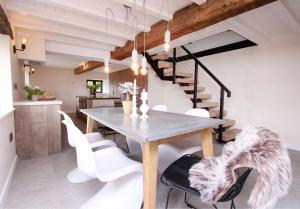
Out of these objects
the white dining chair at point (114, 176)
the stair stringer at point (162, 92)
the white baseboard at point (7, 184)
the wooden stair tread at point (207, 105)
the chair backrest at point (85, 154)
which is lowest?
the white baseboard at point (7, 184)

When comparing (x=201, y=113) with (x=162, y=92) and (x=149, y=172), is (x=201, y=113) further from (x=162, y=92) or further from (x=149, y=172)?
(x=162, y=92)

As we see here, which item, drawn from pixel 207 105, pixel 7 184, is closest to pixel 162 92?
pixel 207 105

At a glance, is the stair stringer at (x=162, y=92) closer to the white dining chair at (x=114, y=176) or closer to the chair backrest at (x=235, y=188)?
the white dining chair at (x=114, y=176)

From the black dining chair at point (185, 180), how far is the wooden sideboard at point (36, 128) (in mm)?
2399

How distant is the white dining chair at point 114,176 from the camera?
1251 millimetres

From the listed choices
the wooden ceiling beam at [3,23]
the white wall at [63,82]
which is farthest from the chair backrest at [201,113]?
the white wall at [63,82]

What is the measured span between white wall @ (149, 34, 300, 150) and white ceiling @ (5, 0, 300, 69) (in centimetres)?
36

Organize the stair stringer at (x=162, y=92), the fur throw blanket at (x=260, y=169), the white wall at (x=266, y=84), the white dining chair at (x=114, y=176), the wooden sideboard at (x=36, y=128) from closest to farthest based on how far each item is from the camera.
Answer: the fur throw blanket at (x=260, y=169), the white dining chair at (x=114, y=176), the wooden sideboard at (x=36, y=128), the white wall at (x=266, y=84), the stair stringer at (x=162, y=92)

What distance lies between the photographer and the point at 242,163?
0.88 m

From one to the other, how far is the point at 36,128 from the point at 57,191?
1387 mm

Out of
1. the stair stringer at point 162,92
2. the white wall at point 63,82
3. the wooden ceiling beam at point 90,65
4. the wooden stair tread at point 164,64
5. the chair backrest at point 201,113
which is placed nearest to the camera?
the chair backrest at point 201,113

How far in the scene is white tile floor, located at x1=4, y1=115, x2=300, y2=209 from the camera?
1598 mm

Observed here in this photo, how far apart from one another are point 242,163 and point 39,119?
118 inches

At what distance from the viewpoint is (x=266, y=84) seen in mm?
3639
